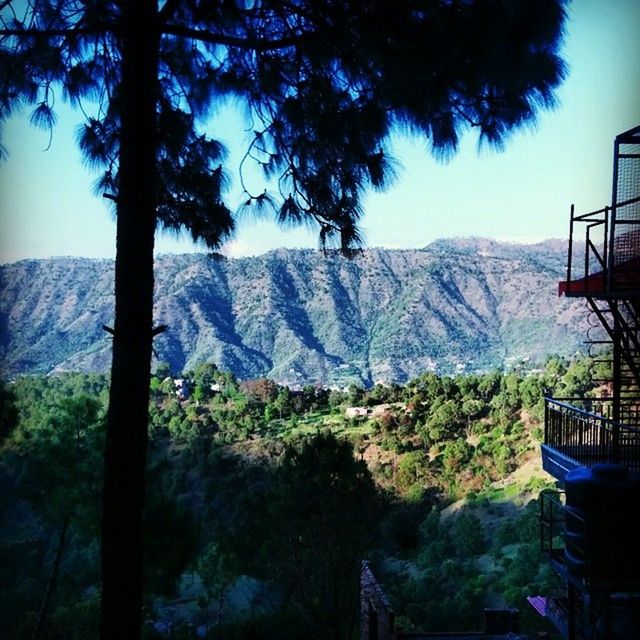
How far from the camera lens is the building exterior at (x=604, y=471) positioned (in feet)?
9.54

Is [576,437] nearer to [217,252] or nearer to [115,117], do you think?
[217,252]

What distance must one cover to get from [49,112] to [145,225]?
1.04 metres

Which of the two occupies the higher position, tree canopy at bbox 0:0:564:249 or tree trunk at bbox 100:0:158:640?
tree canopy at bbox 0:0:564:249

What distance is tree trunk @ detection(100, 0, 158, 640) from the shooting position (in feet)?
7.32

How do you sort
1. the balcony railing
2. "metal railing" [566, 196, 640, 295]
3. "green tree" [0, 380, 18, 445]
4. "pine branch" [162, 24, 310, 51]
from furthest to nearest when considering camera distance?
the balcony railing < "metal railing" [566, 196, 640, 295] < "green tree" [0, 380, 18, 445] < "pine branch" [162, 24, 310, 51]

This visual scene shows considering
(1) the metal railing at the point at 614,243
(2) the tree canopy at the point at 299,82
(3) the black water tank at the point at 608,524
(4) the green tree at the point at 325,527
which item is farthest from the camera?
(4) the green tree at the point at 325,527

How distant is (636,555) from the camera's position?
2.88 m

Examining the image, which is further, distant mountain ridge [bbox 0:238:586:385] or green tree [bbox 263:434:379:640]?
distant mountain ridge [bbox 0:238:586:385]

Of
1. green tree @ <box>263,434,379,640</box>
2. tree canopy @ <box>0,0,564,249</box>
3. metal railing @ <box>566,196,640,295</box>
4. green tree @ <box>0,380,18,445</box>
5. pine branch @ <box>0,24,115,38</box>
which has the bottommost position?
green tree @ <box>263,434,379,640</box>

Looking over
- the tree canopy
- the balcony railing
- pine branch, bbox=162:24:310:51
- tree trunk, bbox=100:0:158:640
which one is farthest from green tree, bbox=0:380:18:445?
the balcony railing

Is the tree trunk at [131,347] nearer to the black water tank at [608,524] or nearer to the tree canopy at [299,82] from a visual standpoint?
the tree canopy at [299,82]

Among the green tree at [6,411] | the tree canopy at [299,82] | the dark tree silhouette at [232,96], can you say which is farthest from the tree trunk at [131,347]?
the green tree at [6,411]

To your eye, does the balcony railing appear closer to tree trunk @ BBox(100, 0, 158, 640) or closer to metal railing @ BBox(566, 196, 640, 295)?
metal railing @ BBox(566, 196, 640, 295)

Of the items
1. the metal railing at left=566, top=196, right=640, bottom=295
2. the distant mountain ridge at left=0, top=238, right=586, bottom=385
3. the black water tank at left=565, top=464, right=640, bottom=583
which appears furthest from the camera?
the distant mountain ridge at left=0, top=238, right=586, bottom=385
